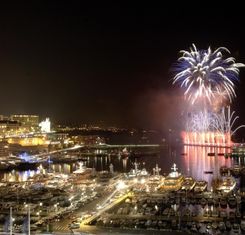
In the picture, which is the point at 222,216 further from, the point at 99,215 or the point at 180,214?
the point at 99,215

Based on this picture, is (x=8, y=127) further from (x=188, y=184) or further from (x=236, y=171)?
(x=188, y=184)

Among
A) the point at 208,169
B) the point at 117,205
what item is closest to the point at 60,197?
the point at 117,205

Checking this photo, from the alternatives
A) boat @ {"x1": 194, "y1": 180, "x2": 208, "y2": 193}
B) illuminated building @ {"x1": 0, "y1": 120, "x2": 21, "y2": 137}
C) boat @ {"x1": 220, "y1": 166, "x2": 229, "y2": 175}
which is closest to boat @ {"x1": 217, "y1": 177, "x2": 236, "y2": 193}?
boat @ {"x1": 194, "y1": 180, "x2": 208, "y2": 193}

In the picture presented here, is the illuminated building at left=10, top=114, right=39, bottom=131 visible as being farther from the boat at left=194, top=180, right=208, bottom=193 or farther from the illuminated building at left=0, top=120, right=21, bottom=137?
the boat at left=194, top=180, right=208, bottom=193

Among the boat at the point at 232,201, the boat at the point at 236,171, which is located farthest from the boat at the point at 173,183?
the boat at the point at 236,171

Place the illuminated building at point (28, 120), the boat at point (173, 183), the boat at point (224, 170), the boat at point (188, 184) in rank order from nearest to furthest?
1. the boat at point (188, 184)
2. the boat at point (173, 183)
3. the boat at point (224, 170)
4. the illuminated building at point (28, 120)

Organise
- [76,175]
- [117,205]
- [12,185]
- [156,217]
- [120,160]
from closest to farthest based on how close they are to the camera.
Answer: [156,217] → [117,205] → [12,185] → [76,175] → [120,160]

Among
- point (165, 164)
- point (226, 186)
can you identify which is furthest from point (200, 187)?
point (165, 164)

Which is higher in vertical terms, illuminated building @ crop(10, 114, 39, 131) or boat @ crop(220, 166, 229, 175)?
illuminated building @ crop(10, 114, 39, 131)

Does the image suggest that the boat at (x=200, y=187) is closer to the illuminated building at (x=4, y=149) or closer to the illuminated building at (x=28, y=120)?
the illuminated building at (x=4, y=149)
